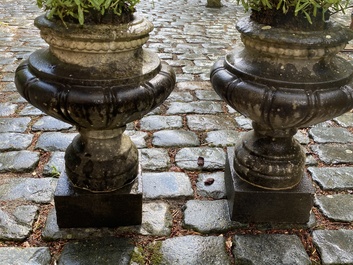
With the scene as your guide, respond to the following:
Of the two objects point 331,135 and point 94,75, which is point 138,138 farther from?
point 331,135

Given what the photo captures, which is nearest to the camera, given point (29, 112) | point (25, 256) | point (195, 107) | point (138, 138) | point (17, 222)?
point (25, 256)

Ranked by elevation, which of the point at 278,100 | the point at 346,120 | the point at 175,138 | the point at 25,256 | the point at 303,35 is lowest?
the point at 346,120

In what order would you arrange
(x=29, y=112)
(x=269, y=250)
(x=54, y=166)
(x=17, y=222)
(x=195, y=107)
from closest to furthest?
(x=269, y=250) < (x=17, y=222) < (x=54, y=166) < (x=29, y=112) < (x=195, y=107)

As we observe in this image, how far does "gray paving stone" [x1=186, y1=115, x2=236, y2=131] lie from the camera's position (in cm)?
347

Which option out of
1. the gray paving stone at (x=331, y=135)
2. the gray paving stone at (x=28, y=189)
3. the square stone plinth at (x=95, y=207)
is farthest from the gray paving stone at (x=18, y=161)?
the gray paving stone at (x=331, y=135)

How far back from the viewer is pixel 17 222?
2285mm

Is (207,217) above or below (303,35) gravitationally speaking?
below

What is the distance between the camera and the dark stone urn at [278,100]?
196cm

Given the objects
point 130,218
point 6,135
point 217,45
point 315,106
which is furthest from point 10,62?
point 315,106

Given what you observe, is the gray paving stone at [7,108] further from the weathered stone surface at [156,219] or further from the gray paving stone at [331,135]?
the gray paving stone at [331,135]

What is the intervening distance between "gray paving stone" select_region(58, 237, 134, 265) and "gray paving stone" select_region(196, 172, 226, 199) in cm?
69

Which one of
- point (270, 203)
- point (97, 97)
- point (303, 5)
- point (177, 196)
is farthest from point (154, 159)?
point (303, 5)

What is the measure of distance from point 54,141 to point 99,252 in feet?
4.49

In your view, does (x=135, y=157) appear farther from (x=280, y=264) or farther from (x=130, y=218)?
(x=280, y=264)
